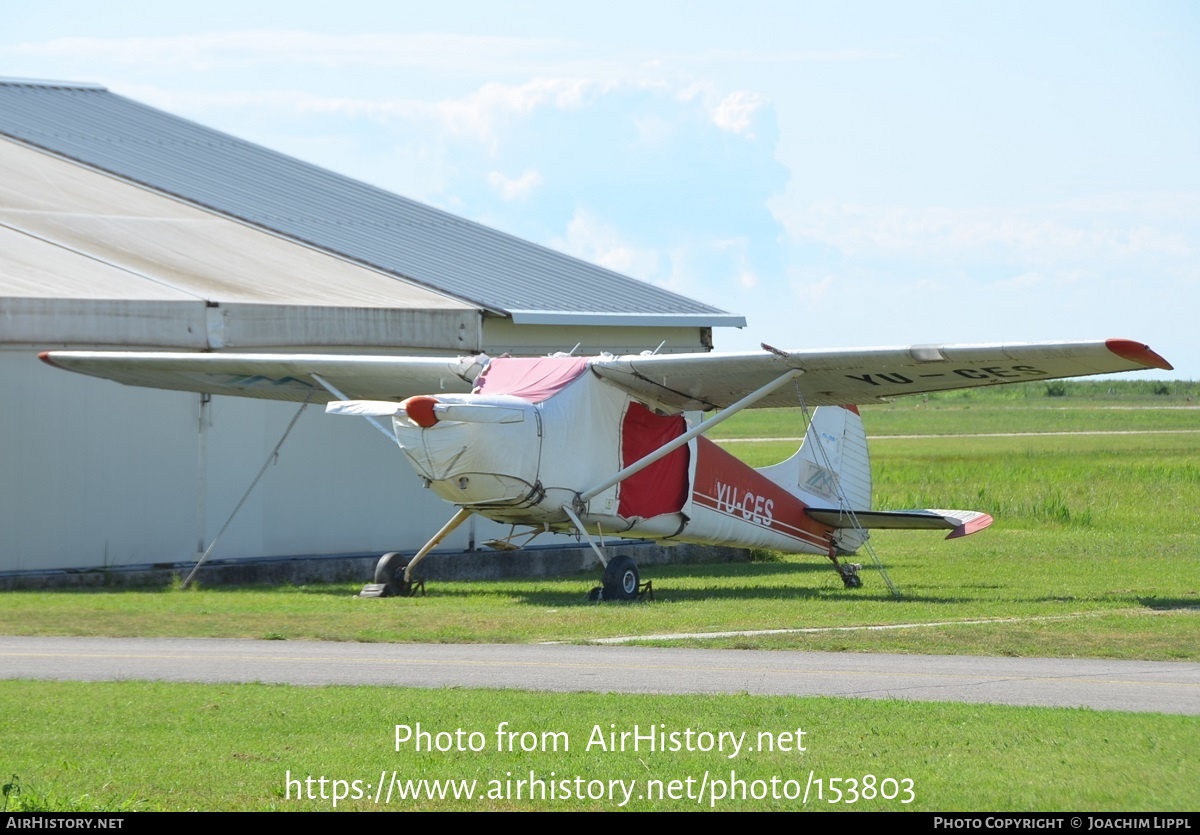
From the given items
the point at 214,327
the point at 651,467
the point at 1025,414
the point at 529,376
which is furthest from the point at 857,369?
the point at 1025,414

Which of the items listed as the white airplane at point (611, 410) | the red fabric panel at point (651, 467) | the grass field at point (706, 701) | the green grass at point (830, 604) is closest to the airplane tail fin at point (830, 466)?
the white airplane at point (611, 410)

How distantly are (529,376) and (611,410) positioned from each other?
1.14 metres

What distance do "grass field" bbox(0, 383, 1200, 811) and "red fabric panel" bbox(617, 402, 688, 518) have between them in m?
1.17

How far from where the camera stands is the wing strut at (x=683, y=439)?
57.8 feet

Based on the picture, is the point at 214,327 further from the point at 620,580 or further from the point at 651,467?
the point at 620,580

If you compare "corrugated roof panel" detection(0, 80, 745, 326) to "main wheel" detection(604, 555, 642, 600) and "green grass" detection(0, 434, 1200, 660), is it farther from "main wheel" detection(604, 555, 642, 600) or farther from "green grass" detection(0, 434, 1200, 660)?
"main wheel" detection(604, 555, 642, 600)

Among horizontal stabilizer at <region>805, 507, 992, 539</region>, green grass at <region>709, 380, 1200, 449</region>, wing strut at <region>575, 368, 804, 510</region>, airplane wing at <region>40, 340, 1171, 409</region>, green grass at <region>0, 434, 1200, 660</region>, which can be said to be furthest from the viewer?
green grass at <region>709, 380, 1200, 449</region>

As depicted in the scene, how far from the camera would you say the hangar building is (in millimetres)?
19609

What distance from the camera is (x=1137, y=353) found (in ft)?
46.0

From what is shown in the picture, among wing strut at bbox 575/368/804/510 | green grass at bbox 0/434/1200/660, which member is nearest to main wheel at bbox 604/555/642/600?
green grass at bbox 0/434/1200/660

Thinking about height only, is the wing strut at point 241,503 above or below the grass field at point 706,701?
above

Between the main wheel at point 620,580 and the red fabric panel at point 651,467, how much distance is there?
819 millimetres

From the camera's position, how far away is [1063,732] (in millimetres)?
8773

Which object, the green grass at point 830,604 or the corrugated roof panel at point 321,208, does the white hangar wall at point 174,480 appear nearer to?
the green grass at point 830,604
